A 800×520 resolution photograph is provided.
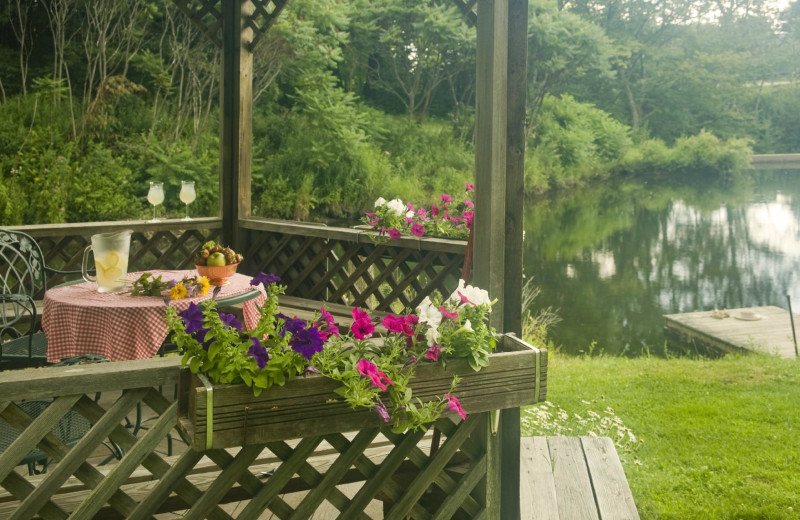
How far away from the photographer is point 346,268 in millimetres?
4465

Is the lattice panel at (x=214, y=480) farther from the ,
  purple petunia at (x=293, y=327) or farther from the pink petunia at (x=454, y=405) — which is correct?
the ,
  purple petunia at (x=293, y=327)

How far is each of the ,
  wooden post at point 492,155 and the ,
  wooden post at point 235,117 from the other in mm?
2682

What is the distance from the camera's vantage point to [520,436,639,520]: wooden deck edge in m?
2.33

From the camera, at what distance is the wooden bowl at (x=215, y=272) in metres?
2.81

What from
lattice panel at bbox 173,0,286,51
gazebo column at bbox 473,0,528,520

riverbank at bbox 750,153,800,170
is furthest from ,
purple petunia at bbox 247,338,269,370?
,
  riverbank at bbox 750,153,800,170

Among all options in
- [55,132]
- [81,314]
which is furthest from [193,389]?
[55,132]

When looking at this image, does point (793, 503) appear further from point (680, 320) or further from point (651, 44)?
point (651, 44)

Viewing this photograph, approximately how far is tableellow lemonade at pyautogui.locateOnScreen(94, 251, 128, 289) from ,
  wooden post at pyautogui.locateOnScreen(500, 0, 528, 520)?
1.36m

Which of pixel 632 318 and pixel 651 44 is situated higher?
pixel 651 44

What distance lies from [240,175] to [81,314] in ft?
7.26

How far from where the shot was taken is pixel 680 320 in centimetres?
812

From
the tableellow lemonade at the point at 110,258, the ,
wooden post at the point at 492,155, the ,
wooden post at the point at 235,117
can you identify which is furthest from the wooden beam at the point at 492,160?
the ,
  wooden post at the point at 235,117

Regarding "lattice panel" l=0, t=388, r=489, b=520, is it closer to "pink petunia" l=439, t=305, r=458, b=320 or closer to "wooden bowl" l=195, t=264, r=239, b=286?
"pink petunia" l=439, t=305, r=458, b=320

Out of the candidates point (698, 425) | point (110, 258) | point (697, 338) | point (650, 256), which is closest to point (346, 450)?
point (110, 258)
